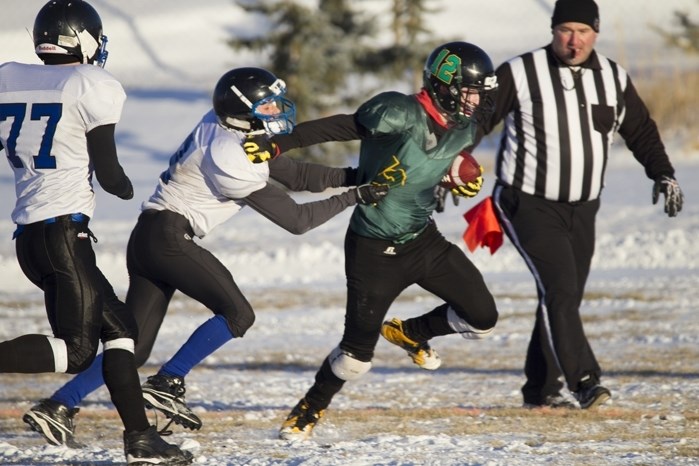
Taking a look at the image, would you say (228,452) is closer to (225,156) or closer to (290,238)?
(225,156)

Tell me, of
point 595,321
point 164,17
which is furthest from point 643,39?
point 595,321

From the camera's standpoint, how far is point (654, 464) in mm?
4609

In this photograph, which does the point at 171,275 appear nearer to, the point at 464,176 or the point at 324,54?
the point at 464,176

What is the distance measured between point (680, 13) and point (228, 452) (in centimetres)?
2130

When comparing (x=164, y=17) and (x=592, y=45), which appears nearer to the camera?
(x=592, y=45)

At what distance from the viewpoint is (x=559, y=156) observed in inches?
243

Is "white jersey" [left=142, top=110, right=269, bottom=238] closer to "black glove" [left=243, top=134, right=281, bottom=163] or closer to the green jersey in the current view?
"black glove" [left=243, top=134, right=281, bottom=163]

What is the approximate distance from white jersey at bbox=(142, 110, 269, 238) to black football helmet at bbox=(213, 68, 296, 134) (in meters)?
0.07

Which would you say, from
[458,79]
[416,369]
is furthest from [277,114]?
[416,369]

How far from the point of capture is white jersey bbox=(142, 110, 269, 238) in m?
5.11

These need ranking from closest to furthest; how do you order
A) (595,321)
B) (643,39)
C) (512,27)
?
1. (595,321)
2. (643,39)
3. (512,27)

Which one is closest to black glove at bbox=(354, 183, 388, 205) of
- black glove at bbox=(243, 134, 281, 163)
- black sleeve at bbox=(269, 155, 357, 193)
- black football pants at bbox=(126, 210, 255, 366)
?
black sleeve at bbox=(269, 155, 357, 193)

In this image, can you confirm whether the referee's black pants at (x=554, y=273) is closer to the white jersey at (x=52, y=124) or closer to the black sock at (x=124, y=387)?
the black sock at (x=124, y=387)

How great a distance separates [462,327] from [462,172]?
0.74 meters
